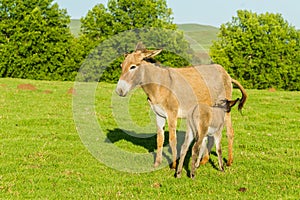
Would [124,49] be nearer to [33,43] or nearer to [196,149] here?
[196,149]

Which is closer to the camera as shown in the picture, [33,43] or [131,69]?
[131,69]

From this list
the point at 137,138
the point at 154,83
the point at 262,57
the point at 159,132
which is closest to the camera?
the point at 154,83

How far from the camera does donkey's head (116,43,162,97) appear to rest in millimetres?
8504

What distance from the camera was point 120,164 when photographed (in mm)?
9664

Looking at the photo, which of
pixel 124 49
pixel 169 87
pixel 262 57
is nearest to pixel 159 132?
pixel 169 87

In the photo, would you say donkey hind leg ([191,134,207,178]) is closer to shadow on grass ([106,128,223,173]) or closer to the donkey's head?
the donkey's head

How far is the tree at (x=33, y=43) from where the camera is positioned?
5409 cm

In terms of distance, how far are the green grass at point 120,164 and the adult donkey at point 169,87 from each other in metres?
1.10

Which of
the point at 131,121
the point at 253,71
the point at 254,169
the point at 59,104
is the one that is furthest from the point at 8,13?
the point at 254,169

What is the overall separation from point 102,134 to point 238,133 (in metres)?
4.83

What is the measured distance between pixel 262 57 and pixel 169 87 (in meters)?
52.9

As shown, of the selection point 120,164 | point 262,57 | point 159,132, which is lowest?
point 262,57

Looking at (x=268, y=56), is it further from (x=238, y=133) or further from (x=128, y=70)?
(x=128, y=70)

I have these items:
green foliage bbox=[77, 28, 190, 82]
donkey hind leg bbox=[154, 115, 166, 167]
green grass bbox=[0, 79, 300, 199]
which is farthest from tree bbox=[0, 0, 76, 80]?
donkey hind leg bbox=[154, 115, 166, 167]
